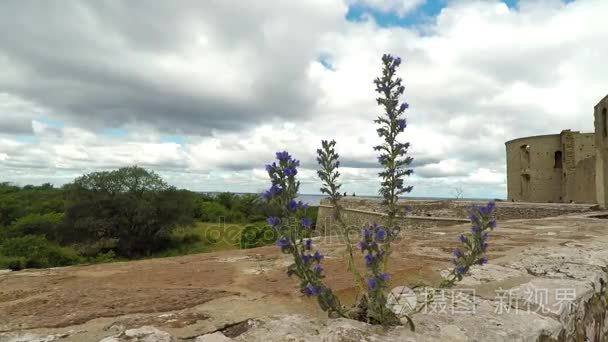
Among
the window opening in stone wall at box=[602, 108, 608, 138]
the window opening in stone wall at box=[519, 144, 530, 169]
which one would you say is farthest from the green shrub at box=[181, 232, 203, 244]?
the window opening in stone wall at box=[602, 108, 608, 138]

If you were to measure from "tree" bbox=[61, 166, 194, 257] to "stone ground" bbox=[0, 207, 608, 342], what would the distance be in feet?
85.9

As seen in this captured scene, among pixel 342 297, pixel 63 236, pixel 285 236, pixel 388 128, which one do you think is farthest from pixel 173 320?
pixel 63 236

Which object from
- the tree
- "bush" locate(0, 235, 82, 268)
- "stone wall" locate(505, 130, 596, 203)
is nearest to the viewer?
"bush" locate(0, 235, 82, 268)

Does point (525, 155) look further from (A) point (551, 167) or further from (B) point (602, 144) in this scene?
(B) point (602, 144)

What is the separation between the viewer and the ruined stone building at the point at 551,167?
18.0 m

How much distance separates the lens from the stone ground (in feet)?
4.48

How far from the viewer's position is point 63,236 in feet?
84.0

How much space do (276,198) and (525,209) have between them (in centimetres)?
1390

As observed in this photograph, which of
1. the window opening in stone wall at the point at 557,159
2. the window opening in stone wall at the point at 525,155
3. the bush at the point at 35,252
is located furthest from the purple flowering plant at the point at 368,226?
the window opening in stone wall at the point at 525,155

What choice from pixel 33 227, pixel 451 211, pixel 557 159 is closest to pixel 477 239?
pixel 451 211

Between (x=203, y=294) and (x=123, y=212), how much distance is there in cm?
2789

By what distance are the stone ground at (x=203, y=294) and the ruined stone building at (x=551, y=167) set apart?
17.8m

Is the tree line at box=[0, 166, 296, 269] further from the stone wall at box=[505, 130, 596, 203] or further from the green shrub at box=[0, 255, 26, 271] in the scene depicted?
the stone wall at box=[505, 130, 596, 203]

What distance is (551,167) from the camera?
21.4 metres
